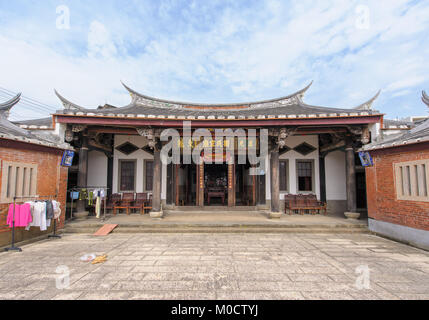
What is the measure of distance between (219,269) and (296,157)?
7380 mm

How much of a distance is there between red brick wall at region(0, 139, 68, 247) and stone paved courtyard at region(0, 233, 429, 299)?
1.59 feet

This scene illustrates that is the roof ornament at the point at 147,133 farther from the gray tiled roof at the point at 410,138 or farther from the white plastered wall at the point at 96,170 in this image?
the gray tiled roof at the point at 410,138

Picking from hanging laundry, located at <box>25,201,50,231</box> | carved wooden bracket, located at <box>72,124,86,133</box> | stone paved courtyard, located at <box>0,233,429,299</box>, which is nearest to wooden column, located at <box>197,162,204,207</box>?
stone paved courtyard, located at <box>0,233,429,299</box>

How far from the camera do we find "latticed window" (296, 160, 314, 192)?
31.0 feet

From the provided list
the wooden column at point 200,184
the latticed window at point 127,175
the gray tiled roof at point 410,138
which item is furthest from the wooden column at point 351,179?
the latticed window at point 127,175

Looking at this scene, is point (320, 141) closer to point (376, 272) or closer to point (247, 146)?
point (247, 146)

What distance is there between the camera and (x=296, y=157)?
31.4 feet

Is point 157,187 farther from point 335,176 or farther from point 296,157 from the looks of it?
point 335,176

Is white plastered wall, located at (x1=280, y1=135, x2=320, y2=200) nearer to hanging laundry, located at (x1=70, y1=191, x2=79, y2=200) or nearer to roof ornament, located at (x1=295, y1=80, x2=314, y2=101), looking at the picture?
roof ornament, located at (x1=295, y1=80, x2=314, y2=101)

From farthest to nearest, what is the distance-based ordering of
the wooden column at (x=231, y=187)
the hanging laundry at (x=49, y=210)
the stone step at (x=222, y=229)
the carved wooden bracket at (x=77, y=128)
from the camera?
the wooden column at (x=231, y=187) → the carved wooden bracket at (x=77, y=128) → the stone step at (x=222, y=229) → the hanging laundry at (x=49, y=210)

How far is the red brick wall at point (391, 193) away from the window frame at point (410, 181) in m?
0.09

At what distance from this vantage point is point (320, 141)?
9422mm

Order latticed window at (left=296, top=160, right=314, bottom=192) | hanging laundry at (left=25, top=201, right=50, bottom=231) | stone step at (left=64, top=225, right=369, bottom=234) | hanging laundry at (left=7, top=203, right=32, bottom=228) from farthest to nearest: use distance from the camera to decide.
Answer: latticed window at (left=296, top=160, right=314, bottom=192) → stone step at (left=64, top=225, right=369, bottom=234) → hanging laundry at (left=25, top=201, right=50, bottom=231) → hanging laundry at (left=7, top=203, right=32, bottom=228)

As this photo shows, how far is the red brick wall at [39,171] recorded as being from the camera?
15.3 feet
